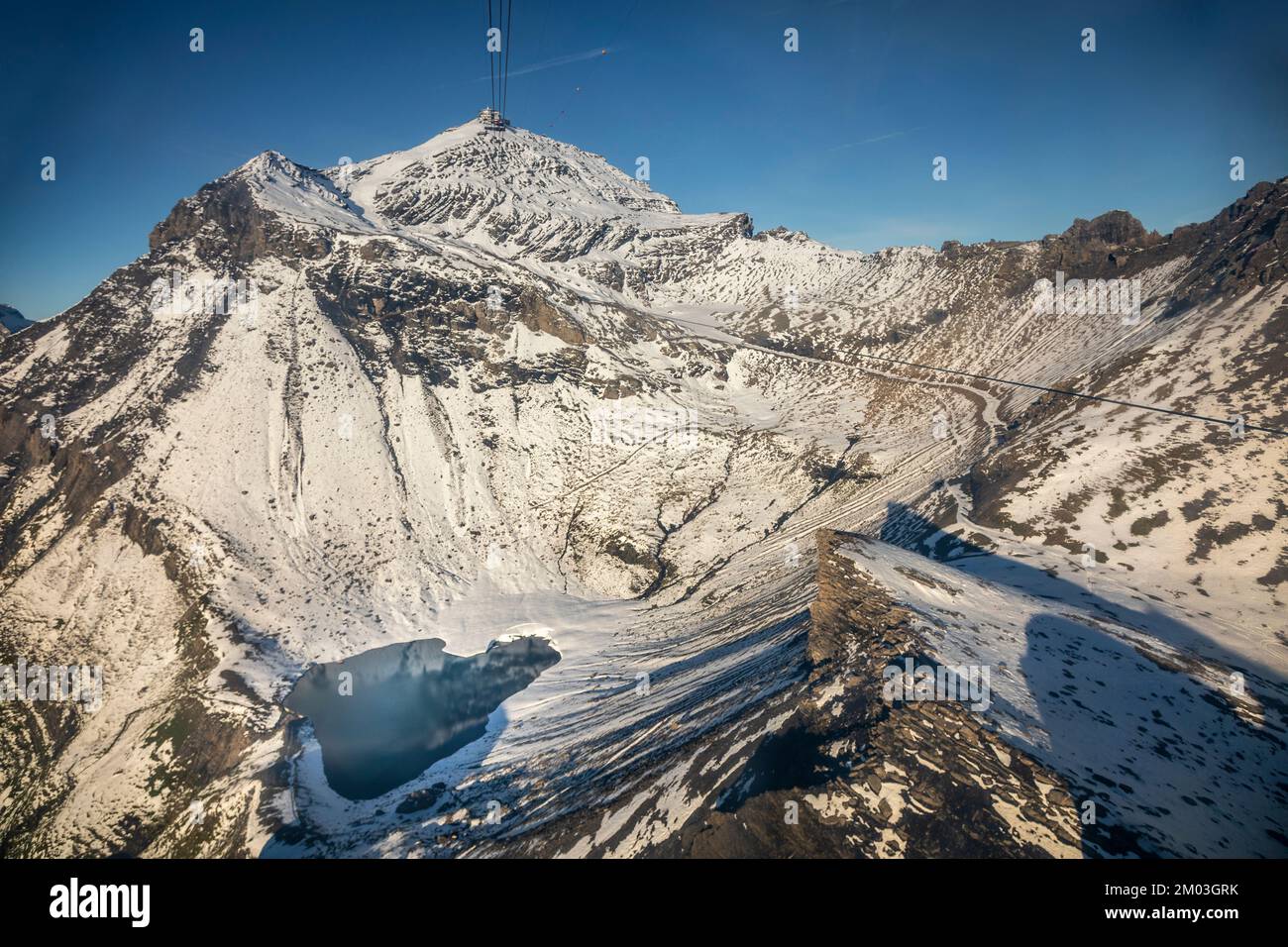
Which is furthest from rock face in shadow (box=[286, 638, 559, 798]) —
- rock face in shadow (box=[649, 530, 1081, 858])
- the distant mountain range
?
the distant mountain range

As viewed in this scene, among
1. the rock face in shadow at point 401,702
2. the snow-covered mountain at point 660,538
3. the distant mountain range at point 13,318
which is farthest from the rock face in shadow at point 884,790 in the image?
the distant mountain range at point 13,318

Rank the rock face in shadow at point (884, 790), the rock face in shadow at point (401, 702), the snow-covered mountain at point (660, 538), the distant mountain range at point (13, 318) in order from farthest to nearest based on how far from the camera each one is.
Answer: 1. the distant mountain range at point (13, 318)
2. the rock face in shadow at point (401, 702)
3. the snow-covered mountain at point (660, 538)
4. the rock face in shadow at point (884, 790)

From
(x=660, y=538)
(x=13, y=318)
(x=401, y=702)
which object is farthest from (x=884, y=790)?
(x=13, y=318)

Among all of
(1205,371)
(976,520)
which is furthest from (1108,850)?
(1205,371)

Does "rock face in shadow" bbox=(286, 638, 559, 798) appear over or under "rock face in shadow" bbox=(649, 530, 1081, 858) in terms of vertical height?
under

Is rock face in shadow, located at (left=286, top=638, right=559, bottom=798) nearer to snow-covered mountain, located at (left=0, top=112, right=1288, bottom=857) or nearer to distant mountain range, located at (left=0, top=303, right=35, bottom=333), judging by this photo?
snow-covered mountain, located at (left=0, top=112, right=1288, bottom=857)

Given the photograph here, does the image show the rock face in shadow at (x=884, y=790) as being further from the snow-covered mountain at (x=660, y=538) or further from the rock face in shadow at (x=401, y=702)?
the rock face in shadow at (x=401, y=702)
